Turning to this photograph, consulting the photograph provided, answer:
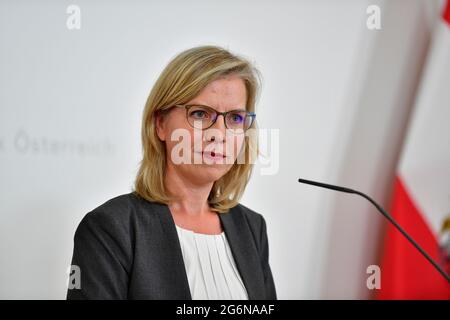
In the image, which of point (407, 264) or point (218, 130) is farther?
point (407, 264)

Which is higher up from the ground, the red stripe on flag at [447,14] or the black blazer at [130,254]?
the red stripe on flag at [447,14]

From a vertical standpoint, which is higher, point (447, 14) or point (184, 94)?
point (447, 14)

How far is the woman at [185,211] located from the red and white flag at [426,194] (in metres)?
0.79

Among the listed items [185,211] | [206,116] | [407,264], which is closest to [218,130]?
[206,116]

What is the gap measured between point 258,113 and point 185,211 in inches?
17.6

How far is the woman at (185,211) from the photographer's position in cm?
118

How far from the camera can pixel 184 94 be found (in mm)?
1250

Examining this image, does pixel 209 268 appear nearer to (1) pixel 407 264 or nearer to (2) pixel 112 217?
(2) pixel 112 217

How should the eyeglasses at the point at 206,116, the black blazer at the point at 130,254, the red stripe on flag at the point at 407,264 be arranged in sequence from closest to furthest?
the black blazer at the point at 130,254 → the eyeglasses at the point at 206,116 → the red stripe on flag at the point at 407,264

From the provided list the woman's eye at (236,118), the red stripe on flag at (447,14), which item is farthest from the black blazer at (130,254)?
the red stripe on flag at (447,14)

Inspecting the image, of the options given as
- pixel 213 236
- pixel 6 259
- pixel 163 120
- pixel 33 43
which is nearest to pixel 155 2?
pixel 33 43

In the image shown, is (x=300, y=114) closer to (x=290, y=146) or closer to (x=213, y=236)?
(x=290, y=146)

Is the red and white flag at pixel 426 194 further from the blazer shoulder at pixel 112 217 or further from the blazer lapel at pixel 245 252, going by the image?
the blazer shoulder at pixel 112 217
